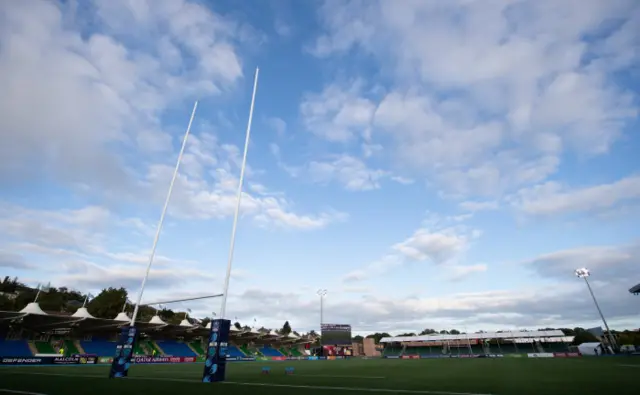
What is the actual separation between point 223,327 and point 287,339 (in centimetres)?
8152

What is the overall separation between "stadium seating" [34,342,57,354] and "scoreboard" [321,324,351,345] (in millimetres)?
48251

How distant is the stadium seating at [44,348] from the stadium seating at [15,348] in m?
1.45

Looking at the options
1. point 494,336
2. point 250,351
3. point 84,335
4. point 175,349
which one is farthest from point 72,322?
point 494,336

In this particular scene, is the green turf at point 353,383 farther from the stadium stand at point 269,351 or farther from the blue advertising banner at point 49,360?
the stadium stand at point 269,351

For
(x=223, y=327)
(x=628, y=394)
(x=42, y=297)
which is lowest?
(x=628, y=394)

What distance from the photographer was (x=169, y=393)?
11.1 meters

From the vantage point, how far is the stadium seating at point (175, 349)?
2365 inches

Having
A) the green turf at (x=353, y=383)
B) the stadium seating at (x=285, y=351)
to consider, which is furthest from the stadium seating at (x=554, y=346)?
the green turf at (x=353, y=383)

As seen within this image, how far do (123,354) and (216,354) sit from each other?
687cm

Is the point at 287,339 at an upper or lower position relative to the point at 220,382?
upper

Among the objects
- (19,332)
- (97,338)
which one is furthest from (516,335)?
(19,332)

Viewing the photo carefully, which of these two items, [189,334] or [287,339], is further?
[287,339]

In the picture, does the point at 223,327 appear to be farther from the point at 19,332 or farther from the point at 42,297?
the point at 42,297

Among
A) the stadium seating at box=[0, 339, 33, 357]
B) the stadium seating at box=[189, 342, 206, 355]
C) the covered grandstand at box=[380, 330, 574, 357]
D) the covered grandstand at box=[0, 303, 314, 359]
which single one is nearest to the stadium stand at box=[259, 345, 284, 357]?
the covered grandstand at box=[0, 303, 314, 359]
